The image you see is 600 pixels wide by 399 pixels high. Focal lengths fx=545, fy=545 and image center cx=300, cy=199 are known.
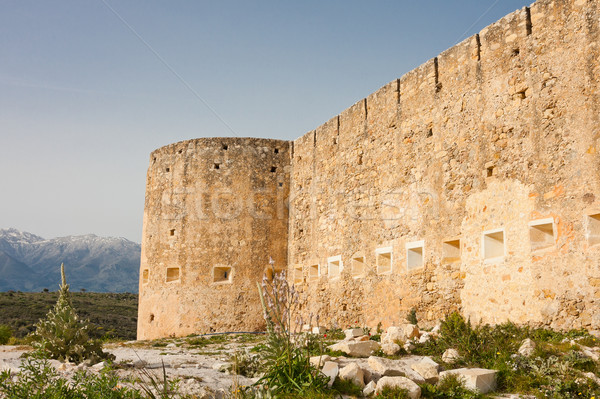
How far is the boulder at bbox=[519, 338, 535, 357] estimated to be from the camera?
6.05m

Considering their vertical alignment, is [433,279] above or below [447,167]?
below

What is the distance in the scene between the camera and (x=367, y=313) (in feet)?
34.6

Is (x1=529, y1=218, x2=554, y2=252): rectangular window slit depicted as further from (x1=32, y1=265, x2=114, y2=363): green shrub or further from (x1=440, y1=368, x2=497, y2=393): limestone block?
(x1=32, y1=265, x2=114, y2=363): green shrub

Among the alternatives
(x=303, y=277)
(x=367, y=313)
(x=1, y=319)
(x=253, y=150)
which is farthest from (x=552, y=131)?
(x=1, y=319)

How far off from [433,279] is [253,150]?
21.2 feet

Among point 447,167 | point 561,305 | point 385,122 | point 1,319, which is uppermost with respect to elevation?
point 385,122

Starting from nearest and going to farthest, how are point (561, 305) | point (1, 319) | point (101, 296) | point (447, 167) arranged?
point (561, 305)
point (447, 167)
point (1, 319)
point (101, 296)

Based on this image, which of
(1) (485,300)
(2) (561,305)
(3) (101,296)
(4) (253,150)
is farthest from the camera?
(3) (101,296)

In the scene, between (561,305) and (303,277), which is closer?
(561,305)

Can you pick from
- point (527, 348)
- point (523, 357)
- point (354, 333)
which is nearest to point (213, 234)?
point (354, 333)

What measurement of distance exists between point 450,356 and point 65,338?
4657mm

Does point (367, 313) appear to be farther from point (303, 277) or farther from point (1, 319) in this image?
point (1, 319)

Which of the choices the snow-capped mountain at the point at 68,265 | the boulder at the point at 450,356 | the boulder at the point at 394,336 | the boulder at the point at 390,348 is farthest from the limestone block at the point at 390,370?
the snow-capped mountain at the point at 68,265

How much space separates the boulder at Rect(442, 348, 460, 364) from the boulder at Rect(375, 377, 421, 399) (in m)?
1.27
